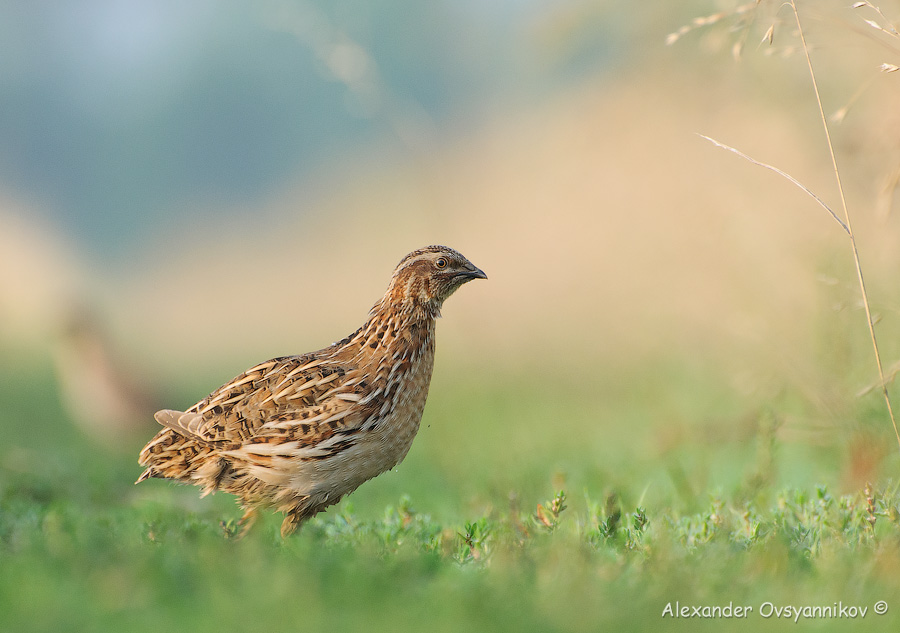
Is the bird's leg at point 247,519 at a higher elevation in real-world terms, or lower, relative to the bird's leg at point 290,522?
higher

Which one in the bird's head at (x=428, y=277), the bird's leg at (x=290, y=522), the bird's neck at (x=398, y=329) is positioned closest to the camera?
the bird's leg at (x=290, y=522)

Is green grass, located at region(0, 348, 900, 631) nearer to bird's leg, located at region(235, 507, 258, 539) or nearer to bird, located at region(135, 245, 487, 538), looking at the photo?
bird's leg, located at region(235, 507, 258, 539)

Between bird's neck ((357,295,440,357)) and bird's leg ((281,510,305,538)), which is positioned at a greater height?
bird's neck ((357,295,440,357))

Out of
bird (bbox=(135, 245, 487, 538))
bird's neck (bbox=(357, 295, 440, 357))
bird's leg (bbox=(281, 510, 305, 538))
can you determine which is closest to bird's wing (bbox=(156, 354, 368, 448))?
bird (bbox=(135, 245, 487, 538))

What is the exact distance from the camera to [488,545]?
4.65m

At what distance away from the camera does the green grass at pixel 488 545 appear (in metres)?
3.16

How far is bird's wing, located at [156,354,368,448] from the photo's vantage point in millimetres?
4918

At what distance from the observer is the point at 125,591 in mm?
3221

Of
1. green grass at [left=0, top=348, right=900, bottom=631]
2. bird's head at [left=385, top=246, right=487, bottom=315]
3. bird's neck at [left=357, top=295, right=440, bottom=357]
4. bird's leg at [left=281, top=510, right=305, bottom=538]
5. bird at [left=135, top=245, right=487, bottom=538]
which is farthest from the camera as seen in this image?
bird's head at [left=385, top=246, right=487, bottom=315]

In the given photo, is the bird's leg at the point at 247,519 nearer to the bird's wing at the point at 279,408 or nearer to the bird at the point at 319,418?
the bird at the point at 319,418

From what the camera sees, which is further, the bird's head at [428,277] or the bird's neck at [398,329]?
the bird's head at [428,277]

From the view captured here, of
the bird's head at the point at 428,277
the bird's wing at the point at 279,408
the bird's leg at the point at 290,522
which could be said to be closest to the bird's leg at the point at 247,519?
the bird's leg at the point at 290,522

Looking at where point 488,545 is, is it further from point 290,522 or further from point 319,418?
point 290,522

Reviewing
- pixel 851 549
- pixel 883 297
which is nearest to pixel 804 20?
pixel 883 297
